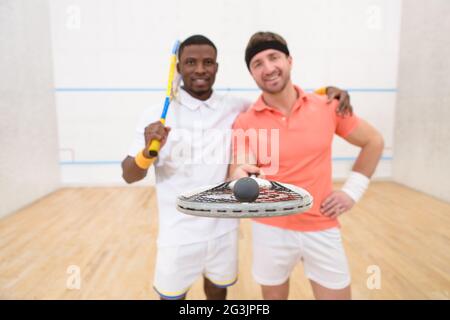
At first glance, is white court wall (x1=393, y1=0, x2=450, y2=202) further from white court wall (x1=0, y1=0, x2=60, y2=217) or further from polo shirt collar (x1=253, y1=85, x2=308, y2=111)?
white court wall (x1=0, y1=0, x2=60, y2=217)

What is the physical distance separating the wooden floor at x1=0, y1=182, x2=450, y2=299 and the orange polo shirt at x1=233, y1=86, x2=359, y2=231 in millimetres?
298

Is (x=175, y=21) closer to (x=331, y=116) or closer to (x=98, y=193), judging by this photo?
(x=98, y=193)

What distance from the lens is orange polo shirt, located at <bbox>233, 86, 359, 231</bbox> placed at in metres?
0.72

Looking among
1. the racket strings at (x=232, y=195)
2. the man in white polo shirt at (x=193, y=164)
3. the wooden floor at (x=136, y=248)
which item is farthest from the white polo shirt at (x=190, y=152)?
the wooden floor at (x=136, y=248)

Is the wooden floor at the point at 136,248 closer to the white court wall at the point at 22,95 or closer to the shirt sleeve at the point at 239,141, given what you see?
the white court wall at the point at 22,95

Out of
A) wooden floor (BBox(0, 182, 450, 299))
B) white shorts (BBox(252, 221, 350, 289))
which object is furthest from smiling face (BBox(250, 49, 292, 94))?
wooden floor (BBox(0, 182, 450, 299))

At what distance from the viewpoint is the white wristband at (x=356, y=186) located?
72 centimetres

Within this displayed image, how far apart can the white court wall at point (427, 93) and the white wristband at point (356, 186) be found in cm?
19

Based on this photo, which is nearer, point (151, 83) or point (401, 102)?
point (401, 102)

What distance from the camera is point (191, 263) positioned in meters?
0.88

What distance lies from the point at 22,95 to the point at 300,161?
670 mm
